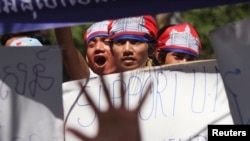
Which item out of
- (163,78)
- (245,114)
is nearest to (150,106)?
(163,78)

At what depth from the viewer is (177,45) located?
427 cm

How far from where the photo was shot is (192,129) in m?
3.71

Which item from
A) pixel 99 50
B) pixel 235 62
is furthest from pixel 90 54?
pixel 235 62

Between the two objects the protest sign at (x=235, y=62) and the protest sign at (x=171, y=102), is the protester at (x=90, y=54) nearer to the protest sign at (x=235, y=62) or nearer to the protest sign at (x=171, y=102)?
the protest sign at (x=171, y=102)

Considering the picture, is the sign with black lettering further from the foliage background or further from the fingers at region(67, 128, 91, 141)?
the foliage background

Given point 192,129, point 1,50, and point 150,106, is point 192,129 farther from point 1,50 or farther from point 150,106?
point 1,50

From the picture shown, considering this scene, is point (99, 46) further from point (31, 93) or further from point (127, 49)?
point (31, 93)

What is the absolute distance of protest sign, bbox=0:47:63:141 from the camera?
3.67m

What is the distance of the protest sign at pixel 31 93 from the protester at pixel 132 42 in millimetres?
395

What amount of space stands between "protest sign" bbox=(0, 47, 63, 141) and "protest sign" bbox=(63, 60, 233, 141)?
0.12m

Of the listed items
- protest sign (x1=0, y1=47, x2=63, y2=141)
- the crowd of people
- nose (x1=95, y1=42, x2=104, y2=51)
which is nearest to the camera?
protest sign (x1=0, y1=47, x2=63, y2=141)

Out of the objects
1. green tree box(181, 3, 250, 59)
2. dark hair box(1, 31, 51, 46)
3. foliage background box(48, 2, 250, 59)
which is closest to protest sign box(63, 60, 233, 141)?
dark hair box(1, 31, 51, 46)

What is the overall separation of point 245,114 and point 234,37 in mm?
282

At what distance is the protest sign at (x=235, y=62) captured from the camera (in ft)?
11.4
